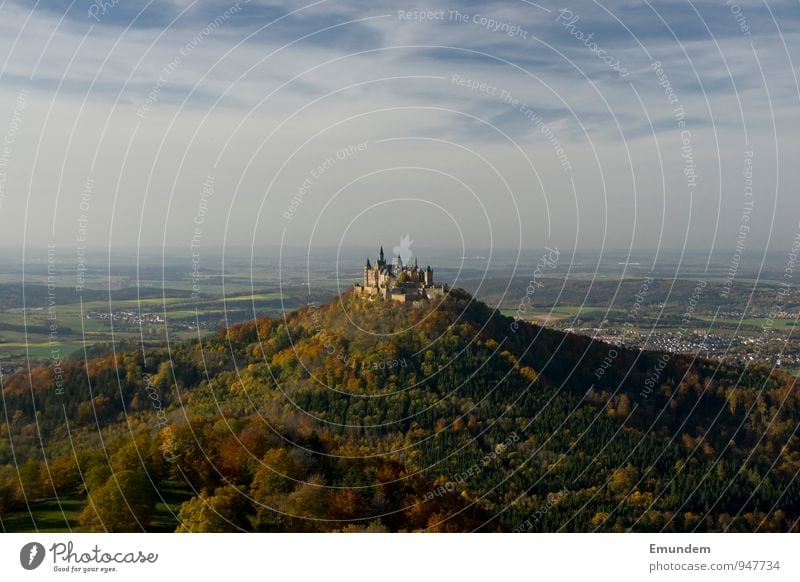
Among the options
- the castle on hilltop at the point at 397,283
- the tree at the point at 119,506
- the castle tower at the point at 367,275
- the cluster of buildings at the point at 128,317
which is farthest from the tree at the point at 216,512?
the castle tower at the point at 367,275

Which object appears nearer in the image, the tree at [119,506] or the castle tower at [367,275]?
the tree at [119,506]

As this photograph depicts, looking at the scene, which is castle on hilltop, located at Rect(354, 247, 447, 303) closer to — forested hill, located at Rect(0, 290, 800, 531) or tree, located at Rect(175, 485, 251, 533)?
forested hill, located at Rect(0, 290, 800, 531)

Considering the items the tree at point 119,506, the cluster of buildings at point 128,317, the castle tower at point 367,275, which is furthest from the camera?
the castle tower at point 367,275

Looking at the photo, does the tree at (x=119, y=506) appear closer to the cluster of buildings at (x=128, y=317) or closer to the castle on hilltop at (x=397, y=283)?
the cluster of buildings at (x=128, y=317)

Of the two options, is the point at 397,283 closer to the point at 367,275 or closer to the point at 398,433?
the point at 367,275
